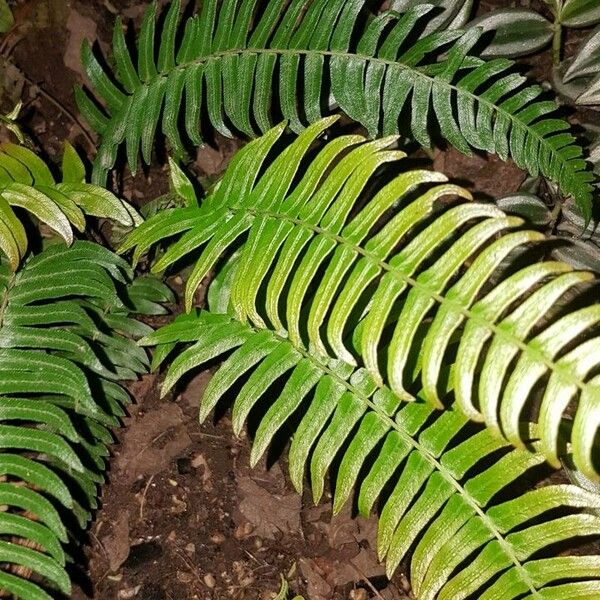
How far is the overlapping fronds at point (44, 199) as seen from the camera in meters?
1.84

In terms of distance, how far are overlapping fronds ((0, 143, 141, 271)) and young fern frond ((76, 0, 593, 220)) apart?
0.62ft

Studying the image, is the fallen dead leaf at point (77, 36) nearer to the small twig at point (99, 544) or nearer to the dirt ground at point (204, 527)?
the dirt ground at point (204, 527)

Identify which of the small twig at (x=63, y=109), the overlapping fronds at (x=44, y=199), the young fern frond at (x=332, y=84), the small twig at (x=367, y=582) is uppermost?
the small twig at (x=63, y=109)

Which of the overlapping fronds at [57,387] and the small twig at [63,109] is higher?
the small twig at [63,109]

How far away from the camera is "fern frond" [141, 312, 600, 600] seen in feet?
5.04

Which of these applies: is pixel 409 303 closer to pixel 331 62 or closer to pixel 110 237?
pixel 331 62

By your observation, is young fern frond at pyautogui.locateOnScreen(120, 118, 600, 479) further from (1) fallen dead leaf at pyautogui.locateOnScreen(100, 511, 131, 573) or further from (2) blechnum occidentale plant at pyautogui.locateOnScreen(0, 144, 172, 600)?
(1) fallen dead leaf at pyautogui.locateOnScreen(100, 511, 131, 573)

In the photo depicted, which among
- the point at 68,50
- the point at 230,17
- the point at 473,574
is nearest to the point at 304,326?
the point at 473,574

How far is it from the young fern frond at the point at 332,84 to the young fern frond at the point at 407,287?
1.19ft

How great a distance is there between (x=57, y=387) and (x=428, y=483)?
3.20 feet

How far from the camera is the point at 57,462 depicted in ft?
6.51

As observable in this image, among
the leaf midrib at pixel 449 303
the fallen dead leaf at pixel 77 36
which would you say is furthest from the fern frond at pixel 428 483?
the fallen dead leaf at pixel 77 36

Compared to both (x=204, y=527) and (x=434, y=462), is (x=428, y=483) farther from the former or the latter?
(x=204, y=527)

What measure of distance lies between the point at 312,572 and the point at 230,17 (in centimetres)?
186
